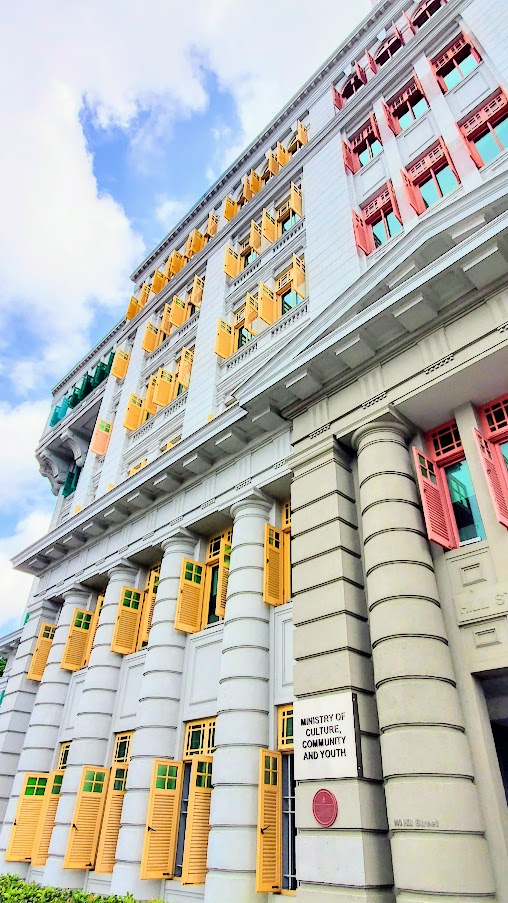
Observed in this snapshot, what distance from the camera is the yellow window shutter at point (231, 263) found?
2078 cm

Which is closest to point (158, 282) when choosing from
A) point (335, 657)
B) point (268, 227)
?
point (268, 227)

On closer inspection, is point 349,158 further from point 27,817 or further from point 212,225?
point 27,817

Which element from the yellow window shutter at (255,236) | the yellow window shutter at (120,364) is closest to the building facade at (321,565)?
the yellow window shutter at (255,236)

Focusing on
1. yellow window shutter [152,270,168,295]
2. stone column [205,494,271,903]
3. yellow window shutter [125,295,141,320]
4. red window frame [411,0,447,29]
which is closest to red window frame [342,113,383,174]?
red window frame [411,0,447,29]

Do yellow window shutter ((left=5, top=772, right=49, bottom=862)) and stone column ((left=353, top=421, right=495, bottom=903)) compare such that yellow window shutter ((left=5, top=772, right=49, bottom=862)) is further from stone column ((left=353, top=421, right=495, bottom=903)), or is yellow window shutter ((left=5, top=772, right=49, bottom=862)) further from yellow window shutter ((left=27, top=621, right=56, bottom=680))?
stone column ((left=353, top=421, right=495, bottom=903))

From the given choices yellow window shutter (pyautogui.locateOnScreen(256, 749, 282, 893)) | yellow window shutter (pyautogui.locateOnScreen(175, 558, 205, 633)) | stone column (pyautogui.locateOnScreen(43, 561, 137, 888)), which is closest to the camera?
yellow window shutter (pyautogui.locateOnScreen(256, 749, 282, 893))

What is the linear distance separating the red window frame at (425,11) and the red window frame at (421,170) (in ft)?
20.7

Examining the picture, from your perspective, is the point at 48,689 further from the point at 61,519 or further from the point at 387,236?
the point at 387,236

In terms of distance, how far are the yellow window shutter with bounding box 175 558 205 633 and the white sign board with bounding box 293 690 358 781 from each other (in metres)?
4.86

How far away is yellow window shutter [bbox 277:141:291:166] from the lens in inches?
859

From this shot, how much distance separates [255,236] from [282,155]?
14.4ft

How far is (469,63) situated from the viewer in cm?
1566

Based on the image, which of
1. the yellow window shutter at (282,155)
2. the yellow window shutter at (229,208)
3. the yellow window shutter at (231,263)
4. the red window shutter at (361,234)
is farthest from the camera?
the yellow window shutter at (229,208)

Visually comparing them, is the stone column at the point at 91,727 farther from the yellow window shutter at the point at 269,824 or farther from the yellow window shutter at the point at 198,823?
the yellow window shutter at the point at 269,824
